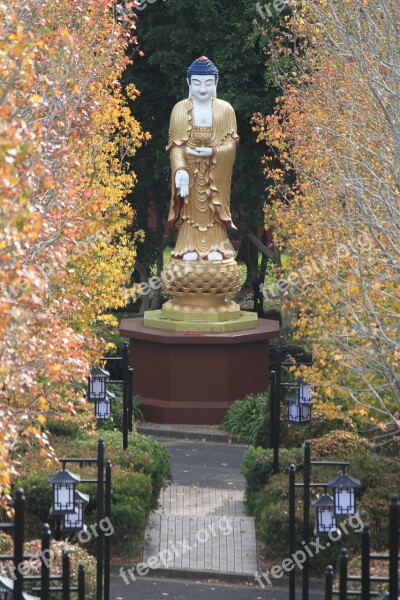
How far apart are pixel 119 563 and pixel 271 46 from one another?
1372cm

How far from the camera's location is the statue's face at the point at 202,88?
2523 centimetres

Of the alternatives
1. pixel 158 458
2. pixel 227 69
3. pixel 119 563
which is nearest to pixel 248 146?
pixel 227 69

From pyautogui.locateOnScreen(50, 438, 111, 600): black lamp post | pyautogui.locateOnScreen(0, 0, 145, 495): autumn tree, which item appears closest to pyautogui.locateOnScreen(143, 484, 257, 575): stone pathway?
pyautogui.locateOnScreen(0, 0, 145, 495): autumn tree

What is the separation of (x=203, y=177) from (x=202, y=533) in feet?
30.4

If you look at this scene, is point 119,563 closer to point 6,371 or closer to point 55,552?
point 55,552

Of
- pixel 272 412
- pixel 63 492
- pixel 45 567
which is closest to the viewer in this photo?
pixel 45 567

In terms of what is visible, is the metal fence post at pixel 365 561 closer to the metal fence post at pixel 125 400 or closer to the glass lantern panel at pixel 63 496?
the glass lantern panel at pixel 63 496

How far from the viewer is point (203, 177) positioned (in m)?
25.5

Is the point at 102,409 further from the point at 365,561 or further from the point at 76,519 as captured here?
the point at 365,561

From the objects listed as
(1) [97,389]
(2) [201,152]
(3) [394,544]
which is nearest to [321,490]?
(1) [97,389]

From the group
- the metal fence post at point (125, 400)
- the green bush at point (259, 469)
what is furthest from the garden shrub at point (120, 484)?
the green bush at point (259, 469)

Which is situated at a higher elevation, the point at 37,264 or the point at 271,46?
the point at 271,46

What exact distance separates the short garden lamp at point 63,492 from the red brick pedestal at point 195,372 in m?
11.3

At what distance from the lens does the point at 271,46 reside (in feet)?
89.5
